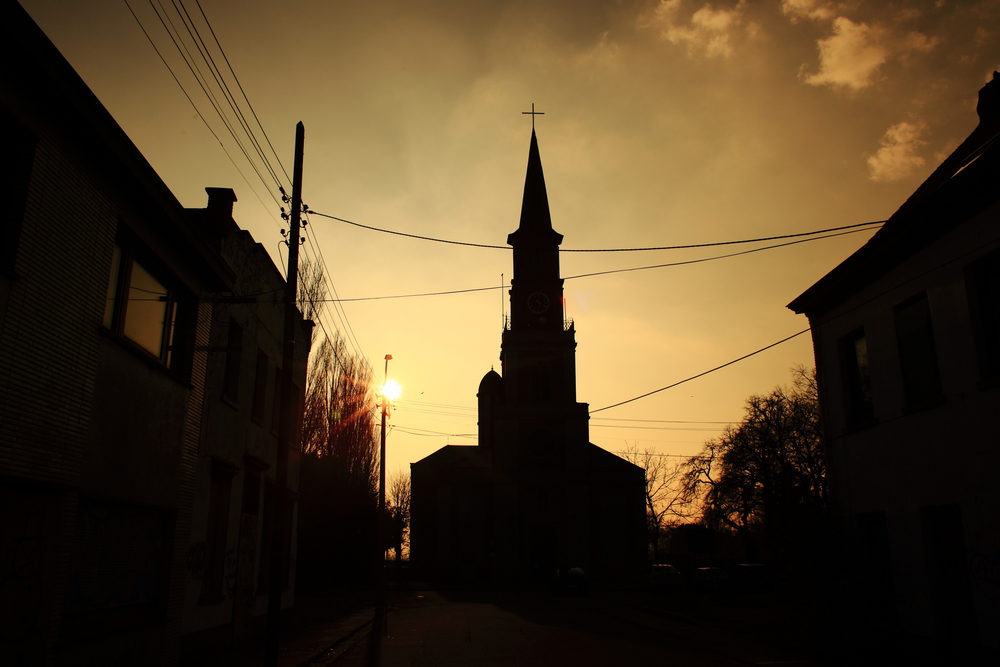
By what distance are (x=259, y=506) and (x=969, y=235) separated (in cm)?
1666

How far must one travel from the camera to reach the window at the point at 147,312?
966 cm

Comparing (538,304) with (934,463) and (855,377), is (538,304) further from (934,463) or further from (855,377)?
(934,463)

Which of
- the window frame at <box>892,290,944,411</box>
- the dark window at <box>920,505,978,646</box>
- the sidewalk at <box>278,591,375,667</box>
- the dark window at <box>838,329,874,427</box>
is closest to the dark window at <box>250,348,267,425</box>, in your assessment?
the sidewalk at <box>278,591,375,667</box>

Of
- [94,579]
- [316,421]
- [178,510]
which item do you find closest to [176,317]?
[178,510]

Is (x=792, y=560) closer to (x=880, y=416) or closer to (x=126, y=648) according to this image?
(x=880, y=416)

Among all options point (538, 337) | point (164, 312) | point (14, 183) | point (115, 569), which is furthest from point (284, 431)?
point (538, 337)

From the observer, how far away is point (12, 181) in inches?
288

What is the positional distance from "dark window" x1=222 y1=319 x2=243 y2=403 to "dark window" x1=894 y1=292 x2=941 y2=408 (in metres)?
13.6

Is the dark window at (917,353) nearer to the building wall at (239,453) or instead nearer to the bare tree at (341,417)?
the building wall at (239,453)

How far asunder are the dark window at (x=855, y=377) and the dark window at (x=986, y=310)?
3803 millimetres

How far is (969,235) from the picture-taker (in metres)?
12.0

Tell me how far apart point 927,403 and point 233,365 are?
14.0 metres

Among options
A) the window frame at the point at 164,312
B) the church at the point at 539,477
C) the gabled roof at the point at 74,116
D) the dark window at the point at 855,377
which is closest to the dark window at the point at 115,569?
the window frame at the point at 164,312

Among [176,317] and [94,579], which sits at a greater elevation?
[176,317]
